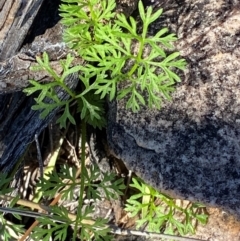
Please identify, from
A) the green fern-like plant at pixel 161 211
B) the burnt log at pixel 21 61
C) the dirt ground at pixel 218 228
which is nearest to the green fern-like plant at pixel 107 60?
the burnt log at pixel 21 61

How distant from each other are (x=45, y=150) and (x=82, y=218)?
937 mm

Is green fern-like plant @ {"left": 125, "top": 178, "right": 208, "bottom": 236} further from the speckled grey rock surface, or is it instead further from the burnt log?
the burnt log

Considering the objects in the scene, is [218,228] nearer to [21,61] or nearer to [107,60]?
[107,60]

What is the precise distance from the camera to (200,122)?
2777mm

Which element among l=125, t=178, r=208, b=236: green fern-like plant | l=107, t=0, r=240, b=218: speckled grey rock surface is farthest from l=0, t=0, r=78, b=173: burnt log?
l=125, t=178, r=208, b=236: green fern-like plant

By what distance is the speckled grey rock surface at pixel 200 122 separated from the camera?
8.94ft

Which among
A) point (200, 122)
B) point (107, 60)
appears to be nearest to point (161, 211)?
point (200, 122)

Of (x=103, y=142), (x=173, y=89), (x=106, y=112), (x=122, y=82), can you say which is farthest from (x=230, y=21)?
(x=103, y=142)

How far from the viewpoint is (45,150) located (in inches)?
150

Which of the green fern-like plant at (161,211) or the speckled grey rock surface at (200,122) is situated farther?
the green fern-like plant at (161,211)

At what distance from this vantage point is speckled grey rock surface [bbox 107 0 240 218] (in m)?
2.72

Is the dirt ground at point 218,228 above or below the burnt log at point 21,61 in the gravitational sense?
below

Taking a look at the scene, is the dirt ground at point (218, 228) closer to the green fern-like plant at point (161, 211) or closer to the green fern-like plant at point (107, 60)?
the green fern-like plant at point (161, 211)

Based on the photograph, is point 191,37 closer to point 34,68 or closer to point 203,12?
point 203,12
